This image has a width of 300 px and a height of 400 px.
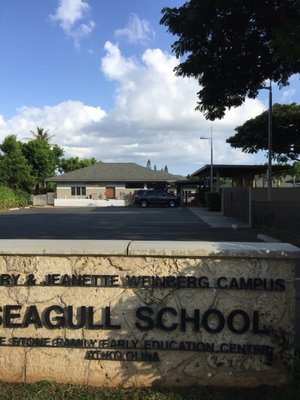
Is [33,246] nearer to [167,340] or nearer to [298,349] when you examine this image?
[167,340]

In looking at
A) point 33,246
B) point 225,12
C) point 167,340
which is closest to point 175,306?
point 167,340

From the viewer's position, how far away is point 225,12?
10688 millimetres

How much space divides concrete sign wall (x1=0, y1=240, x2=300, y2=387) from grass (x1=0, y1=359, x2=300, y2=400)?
87 mm

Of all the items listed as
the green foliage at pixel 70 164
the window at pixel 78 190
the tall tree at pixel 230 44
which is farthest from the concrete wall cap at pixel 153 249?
the green foliage at pixel 70 164

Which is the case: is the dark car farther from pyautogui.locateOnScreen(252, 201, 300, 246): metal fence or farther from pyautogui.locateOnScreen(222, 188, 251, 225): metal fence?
pyautogui.locateOnScreen(252, 201, 300, 246): metal fence

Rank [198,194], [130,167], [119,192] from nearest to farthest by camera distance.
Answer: [198,194], [119,192], [130,167]

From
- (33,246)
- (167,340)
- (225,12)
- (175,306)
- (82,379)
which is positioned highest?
(225,12)

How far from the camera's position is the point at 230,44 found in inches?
455

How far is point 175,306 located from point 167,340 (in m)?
0.29

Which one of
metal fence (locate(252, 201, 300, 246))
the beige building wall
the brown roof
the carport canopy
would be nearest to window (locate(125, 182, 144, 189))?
the beige building wall

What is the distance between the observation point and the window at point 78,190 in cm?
5894

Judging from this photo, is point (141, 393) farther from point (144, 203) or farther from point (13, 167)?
point (13, 167)

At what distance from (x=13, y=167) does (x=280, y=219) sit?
142 ft

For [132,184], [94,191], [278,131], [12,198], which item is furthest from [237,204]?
[94,191]
